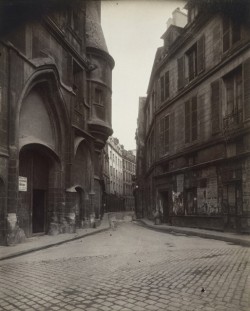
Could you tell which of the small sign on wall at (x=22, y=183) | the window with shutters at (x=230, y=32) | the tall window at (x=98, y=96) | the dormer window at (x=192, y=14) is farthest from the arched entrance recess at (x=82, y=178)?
the dormer window at (x=192, y=14)

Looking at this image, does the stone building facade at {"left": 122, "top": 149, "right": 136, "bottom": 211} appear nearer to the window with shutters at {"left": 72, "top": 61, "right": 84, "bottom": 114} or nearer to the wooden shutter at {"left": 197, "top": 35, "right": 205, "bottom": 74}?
the window with shutters at {"left": 72, "top": 61, "right": 84, "bottom": 114}

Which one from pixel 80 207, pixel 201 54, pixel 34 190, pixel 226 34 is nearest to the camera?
pixel 34 190

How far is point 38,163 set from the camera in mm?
15156

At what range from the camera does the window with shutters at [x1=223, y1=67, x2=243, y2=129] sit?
14.8 m

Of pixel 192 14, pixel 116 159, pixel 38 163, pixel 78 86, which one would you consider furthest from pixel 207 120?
pixel 116 159

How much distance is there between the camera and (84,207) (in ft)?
63.2

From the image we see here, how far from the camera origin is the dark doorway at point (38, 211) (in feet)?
49.0

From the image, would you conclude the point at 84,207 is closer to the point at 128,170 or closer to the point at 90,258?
the point at 90,258

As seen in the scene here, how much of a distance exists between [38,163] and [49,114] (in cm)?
213

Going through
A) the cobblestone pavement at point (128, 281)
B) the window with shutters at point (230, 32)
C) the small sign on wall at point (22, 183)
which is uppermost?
the window with shutters at point (230, 32)

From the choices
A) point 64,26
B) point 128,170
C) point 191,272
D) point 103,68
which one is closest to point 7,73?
point 64,26

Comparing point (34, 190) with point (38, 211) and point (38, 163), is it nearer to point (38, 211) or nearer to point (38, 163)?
point (38, 211)

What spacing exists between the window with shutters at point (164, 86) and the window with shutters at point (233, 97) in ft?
22.7

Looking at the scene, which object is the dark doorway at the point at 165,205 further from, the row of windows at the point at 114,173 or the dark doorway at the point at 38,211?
the row of windows at the point at 114,173
